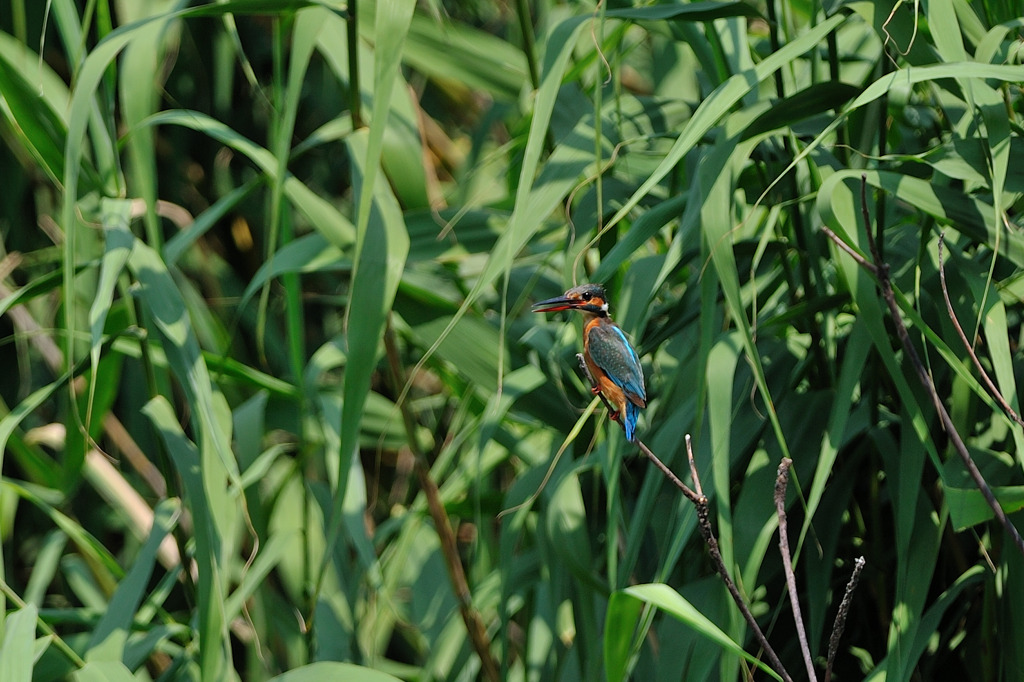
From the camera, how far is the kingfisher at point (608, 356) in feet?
3.02

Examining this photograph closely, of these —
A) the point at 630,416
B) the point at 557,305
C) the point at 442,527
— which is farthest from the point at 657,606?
the point at 442,527

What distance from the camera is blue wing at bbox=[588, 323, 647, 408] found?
920 millimetres

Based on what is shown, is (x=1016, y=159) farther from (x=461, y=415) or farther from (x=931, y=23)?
(x=461, y=415)

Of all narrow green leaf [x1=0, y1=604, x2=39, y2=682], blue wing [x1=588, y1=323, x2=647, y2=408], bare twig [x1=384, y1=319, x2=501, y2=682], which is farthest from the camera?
bare twig [x1=384, y1=319, x2=501, y2=682]

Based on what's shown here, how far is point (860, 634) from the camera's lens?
1.33 metres

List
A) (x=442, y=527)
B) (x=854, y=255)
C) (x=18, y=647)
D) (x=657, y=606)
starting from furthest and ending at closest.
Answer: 1. (x=442, y=527)
2. (x=18, y=647)
3. (x=657, y=606)
4. (x=854, y=255)

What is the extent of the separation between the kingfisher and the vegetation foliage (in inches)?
1.6

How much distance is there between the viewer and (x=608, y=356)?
36.4 inches

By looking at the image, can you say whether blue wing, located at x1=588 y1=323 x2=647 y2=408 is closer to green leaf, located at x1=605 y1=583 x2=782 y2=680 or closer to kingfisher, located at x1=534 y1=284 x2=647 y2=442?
kingfisher, located at x1=534 y1=284 x2=647 y2=442

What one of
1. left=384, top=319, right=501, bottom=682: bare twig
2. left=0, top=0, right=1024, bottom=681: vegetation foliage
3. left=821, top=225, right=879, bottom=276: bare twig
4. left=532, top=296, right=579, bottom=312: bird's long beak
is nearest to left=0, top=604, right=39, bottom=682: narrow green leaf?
left=0, top=0, right=1024, bottom=681: vegetation foliage

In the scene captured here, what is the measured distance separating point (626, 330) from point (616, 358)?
0.24m

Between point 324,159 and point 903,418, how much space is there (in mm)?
1998

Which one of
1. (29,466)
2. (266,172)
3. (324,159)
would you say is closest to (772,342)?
(266,172)

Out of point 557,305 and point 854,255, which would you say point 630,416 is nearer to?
point 557,305
